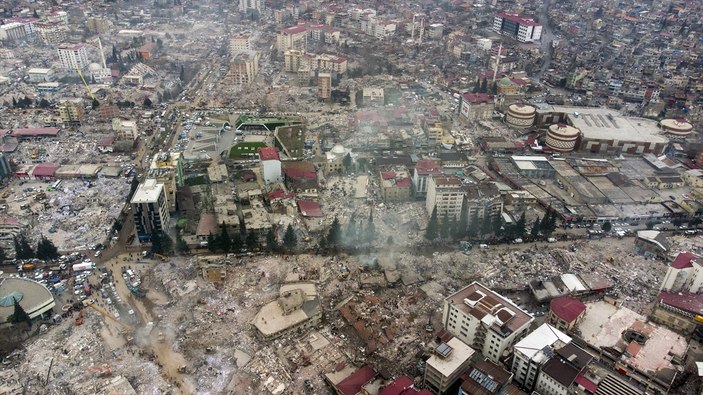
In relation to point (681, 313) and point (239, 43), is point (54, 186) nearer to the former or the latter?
point (239, 43)

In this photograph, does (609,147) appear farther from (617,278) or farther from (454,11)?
(454,11)

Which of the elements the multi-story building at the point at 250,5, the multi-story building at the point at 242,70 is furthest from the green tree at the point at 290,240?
the multi-story building at the point at 250,5

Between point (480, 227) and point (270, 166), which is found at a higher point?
point (270, 166)

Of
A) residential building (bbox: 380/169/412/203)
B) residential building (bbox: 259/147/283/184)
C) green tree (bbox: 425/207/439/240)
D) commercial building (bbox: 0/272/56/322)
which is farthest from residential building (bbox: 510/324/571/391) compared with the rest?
commercial building (bbox: 0/272/56/322)

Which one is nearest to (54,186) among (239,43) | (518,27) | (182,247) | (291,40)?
(182,247)

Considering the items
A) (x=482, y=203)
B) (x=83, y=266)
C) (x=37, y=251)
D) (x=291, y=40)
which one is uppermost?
(x=291, y=40)

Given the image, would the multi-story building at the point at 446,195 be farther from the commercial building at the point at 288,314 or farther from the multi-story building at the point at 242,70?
the multi-story building at the point at 242,70
